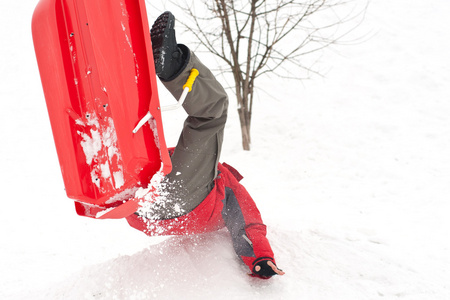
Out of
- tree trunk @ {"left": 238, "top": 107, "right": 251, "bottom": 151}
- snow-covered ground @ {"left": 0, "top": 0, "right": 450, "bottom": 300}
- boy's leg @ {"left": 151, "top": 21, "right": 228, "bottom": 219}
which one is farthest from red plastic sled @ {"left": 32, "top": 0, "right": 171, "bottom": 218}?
tree trunk @ {"left": 238, "top": 107, "right": 251, "bottom": 151}

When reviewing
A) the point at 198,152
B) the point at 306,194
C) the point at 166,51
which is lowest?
the point at 306,194

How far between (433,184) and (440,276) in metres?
1.98

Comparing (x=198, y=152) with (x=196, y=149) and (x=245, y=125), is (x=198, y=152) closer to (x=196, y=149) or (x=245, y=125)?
(x=196, y=149)

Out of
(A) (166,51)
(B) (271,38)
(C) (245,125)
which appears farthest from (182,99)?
(B) (271,38)

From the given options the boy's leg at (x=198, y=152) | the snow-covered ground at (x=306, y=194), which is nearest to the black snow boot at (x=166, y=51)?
the boy's leg at (x=198, y=152)

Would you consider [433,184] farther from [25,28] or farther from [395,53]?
[25,28]

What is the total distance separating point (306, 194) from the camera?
3963mm

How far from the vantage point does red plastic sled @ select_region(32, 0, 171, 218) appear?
1451mm

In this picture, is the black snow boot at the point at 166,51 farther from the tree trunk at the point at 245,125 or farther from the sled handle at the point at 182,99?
the tree trunk at the point at 245,125

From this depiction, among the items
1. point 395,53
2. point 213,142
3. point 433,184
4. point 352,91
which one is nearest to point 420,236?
point 433,184

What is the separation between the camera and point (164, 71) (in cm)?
168

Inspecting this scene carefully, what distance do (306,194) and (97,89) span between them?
2.98 meters

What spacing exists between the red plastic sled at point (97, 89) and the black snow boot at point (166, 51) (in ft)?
0.31

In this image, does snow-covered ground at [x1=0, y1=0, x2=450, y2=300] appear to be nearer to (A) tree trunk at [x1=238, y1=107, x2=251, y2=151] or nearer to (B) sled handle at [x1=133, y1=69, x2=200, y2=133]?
(A) tree trunk at [x1=238, y1=107, x2=251, y2=151]
